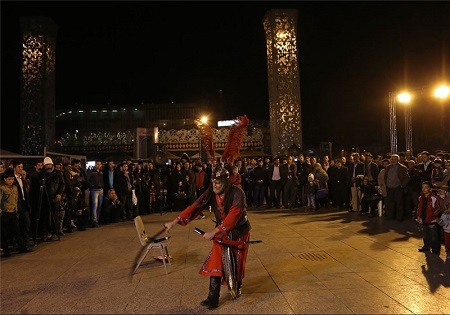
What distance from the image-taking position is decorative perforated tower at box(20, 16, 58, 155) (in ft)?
55.9

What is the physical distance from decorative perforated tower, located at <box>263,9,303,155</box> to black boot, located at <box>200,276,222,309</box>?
1347cm

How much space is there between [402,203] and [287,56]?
9.53m

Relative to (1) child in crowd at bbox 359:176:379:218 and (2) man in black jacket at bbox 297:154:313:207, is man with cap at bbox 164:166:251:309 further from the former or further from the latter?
(2) man in black jacket at bbox 297:154:313:207

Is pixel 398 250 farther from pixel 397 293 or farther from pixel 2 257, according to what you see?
pixel 2 257

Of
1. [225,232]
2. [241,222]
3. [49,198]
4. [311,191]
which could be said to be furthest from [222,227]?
[311,191]

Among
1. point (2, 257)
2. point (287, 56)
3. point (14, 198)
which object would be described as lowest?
point (2, 257)

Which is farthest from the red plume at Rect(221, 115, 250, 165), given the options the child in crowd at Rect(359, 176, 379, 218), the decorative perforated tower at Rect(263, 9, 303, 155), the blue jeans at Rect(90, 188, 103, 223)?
the decorative perforated tower at Rect(263, 9, 303, 155)

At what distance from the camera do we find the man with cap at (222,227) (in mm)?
4203

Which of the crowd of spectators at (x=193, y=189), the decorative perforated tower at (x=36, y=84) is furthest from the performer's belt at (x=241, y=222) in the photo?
the decorative perforated tower at (x=36, y=84)

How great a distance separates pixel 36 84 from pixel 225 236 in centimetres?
1576

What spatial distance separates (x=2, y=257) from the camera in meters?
6.97

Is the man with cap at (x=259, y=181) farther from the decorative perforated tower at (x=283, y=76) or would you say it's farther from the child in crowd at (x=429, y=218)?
the child in crowd at (x=429, y=218)

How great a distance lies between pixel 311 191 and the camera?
40.5ft

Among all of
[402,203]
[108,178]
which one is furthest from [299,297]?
[108,178]
